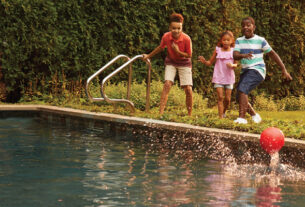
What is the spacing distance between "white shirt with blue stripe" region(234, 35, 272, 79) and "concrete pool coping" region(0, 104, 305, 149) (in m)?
1.49

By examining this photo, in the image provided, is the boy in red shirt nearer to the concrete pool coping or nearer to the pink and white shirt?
the pink and white shirt

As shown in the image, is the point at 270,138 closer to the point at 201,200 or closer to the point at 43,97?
the point at 201,200

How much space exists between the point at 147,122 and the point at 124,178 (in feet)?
16.7

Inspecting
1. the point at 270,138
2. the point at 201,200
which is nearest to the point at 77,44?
the point at 270,138

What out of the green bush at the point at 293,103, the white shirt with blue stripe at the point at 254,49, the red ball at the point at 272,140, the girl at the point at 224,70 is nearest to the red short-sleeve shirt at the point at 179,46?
the girl at the point at 224,70

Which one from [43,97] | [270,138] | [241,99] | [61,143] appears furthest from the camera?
[43,97]

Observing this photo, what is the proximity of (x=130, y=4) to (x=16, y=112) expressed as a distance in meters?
4.69

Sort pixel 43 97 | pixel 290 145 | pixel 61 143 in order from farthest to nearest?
pixel 43 97 → pixel 61 143 → pixel 290 145

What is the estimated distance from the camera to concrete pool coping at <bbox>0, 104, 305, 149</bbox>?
33.3ft

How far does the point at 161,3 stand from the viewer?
59.5ft

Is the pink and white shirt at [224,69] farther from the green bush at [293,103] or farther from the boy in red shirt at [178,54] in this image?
the green bush at [293,103]

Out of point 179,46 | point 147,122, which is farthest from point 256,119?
point 179,46

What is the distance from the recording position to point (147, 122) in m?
12.4

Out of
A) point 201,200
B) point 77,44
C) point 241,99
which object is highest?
point 77,44
